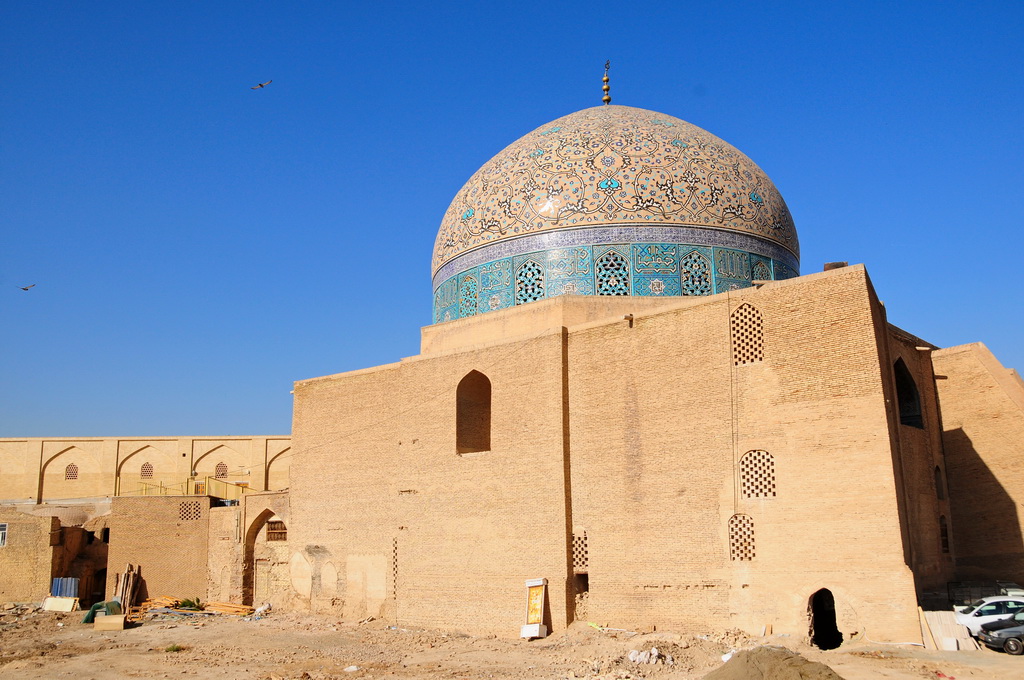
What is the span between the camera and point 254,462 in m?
25.5

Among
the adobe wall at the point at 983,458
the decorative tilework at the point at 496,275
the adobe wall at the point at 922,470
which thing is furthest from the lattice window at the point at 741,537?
the decorative tilework at the point at 496,275

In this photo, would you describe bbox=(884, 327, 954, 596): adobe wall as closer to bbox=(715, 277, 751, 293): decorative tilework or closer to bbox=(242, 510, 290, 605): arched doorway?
bbox=(715, 277, 751, 293): decorative tilework

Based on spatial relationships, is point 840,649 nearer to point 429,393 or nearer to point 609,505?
point 609,505

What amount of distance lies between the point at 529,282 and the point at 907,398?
17.7ft

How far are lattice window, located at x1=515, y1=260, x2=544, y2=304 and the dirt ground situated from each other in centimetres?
474

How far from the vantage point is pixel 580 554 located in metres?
12.0

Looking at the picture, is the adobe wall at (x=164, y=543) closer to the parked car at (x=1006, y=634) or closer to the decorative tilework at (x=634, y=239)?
the decorative tilework at (x=634, y=239)

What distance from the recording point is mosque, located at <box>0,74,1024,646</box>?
10.2m

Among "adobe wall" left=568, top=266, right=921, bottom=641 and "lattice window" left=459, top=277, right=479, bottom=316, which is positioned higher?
"lattice window" left=459, top=277, right=479, bottom=316

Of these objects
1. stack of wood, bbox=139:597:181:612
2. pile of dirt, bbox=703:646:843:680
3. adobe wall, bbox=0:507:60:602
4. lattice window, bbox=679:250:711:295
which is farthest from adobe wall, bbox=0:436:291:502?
pile of dirt, bbox=703:646:843:680

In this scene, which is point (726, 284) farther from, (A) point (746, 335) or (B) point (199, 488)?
(B) point (199, 488)

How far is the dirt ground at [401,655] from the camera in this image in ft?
28.8

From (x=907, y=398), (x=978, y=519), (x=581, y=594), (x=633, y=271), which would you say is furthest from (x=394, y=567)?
(x=978, y=519)

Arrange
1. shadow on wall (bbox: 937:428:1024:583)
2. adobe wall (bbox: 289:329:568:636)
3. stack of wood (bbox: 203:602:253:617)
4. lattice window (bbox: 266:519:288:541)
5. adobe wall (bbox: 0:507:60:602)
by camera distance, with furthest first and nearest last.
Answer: adobe wall (bbox: 0:507:60:602) < lattice window (bbox: 266:519:288:541) < stack of wood (bbox: 203:602:253:617) < adobe wall (bbox: 289:329:568:636) < shadow on wall (bbox: 937:428:1024:583)
